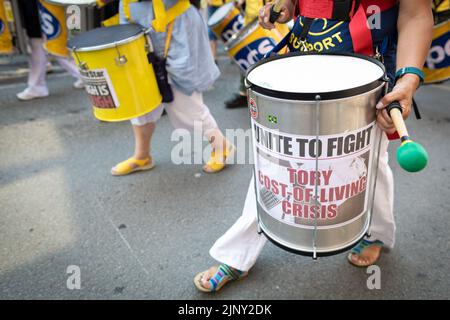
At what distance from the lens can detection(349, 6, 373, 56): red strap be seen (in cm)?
118

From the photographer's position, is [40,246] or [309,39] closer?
[309,39]

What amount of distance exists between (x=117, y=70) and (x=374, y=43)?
1299 millimetres

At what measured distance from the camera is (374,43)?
1249 mm

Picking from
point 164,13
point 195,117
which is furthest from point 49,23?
point 195,117

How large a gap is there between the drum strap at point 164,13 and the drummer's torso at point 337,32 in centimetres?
102

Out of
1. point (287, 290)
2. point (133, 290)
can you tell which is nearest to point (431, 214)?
point (287, 290)

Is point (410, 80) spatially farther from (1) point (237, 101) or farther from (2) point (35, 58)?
(2) point (35, 58)

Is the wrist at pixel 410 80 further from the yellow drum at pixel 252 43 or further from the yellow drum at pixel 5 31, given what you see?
the yellow drum at pixel 5 31

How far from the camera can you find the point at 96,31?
2.12 m

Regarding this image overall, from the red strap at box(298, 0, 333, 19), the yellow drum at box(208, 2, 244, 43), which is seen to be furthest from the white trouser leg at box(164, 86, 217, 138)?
the red strap at box(298, 0, 333, 19)

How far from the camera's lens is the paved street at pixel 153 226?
1.71 m

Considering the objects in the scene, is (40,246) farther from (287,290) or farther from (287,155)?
(287,155)

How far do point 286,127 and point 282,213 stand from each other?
0.30m
